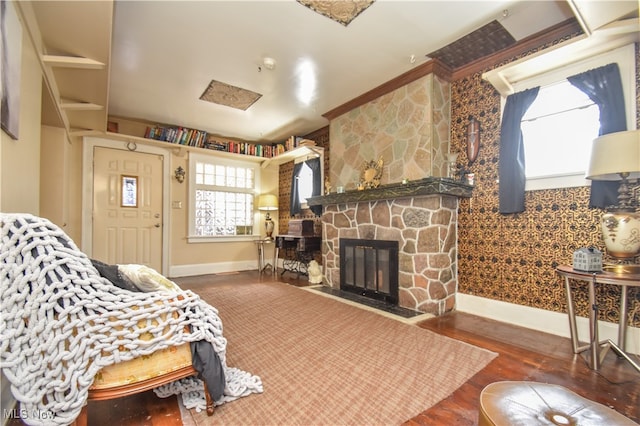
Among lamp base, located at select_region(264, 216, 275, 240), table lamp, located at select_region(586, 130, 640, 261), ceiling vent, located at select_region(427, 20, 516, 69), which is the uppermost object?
ceiling vent, located at select_region(427, 20, 516, 69)

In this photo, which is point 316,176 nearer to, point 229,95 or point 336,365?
point 229,95

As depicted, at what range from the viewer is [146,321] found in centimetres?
116

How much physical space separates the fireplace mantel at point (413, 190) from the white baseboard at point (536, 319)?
1.10 metres

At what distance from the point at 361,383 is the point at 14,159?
7.80 ft

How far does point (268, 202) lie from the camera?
5551mm

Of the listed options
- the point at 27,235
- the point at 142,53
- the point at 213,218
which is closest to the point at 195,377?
the point at 27,235

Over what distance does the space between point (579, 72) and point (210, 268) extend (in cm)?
556

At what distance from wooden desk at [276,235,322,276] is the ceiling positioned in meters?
2.12

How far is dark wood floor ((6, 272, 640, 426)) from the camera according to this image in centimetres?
131

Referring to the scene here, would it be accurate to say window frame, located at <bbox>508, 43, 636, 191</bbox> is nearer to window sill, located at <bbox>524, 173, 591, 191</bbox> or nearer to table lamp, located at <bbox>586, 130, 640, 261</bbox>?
window sill, located at <bbox>524, 173, 591, 191</bbox>

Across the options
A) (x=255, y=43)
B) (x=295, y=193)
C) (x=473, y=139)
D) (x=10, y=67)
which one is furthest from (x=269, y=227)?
(x=10, y=67)

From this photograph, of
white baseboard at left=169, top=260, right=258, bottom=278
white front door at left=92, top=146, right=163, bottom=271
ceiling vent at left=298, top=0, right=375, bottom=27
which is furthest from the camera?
white baseboard at left=169, top=260, right=258, bottom=278

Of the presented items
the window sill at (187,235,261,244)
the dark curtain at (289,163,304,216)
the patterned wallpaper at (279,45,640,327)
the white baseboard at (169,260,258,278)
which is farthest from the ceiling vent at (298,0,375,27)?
the white baseboard at (169,260,258,278)

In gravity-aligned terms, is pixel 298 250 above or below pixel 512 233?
below
